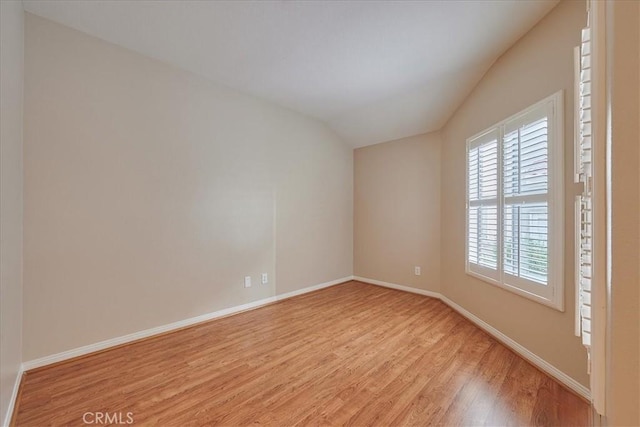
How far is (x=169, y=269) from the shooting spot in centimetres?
271

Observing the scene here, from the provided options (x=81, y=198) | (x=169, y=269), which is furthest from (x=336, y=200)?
(x=81, y=198)

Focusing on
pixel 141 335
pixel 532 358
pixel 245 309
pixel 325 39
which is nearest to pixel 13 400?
pixel 141 335

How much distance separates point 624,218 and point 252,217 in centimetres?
333

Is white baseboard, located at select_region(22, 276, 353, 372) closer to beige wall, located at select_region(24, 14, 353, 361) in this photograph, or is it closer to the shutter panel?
beige wall, located at select_region(24, 14, 353, 361)

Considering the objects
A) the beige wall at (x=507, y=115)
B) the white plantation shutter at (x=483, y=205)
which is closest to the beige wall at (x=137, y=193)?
the beige wall at (x=507, y=115)

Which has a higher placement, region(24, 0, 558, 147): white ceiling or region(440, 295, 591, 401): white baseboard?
region(24, 0, 558, 147): white ceiling

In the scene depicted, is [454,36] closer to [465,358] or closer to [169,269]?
[465,358]

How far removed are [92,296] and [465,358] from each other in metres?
3.14

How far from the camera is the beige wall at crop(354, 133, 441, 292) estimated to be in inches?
151

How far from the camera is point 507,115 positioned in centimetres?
241

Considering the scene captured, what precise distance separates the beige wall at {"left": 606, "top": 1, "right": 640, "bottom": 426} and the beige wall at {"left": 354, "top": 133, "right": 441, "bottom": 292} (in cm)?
363

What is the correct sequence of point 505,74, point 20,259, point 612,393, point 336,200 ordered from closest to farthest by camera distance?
1. point 612,393
2. point 20,259
3. point 505,74
4. point 336,200

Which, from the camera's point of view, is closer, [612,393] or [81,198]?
[612,393]

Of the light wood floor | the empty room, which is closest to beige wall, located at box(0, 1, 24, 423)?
the empty room
